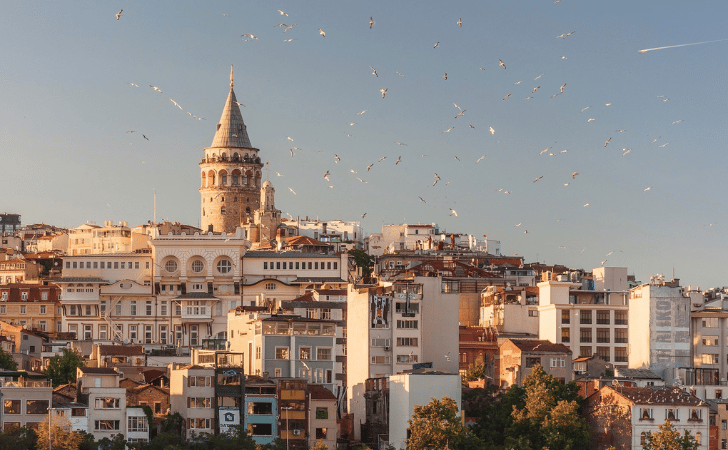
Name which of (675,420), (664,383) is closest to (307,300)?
(664,383)

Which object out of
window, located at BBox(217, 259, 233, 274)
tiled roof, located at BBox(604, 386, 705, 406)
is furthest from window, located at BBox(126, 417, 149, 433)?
window, located at BBox(217, 259, 233, 274)

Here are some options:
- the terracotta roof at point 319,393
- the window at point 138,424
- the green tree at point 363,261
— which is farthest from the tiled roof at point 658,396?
the green tree at point 363,261

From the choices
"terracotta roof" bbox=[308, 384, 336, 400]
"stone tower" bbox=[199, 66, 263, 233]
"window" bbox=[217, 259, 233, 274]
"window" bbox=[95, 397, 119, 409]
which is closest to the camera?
"window" bbox=[95, 397, 119, 409]

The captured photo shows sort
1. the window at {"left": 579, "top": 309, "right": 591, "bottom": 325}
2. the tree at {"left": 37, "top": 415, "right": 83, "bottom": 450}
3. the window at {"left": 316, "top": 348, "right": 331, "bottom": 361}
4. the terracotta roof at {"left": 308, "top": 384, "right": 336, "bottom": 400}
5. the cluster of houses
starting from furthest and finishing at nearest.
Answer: the window at {"left": 579, "top": 309, "right": 591, "bottom": 325}, the window at {"left": 316, "top": 348, "right": 331, "bottom": 361}, the terracotta roof at {"left": 308, "top": 384, "right": 336, "bottom": 400}, the cluster of houses, the tree at {"left": 37, "top": 415, "right": 83, "bottom": 450}

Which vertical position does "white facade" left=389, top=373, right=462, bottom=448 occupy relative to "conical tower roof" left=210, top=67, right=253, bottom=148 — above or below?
below

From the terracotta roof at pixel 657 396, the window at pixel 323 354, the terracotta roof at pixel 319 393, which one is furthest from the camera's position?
the window at pixel 323 354

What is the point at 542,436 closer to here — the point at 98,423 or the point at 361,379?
the point at 361,379

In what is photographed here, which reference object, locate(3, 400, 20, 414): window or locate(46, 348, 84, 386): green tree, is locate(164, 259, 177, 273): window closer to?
locate(46, 348, 84, 386): green tree

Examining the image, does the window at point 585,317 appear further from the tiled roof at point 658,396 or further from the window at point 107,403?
the window at point 107,403
